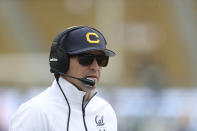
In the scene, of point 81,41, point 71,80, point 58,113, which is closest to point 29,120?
point 58,113

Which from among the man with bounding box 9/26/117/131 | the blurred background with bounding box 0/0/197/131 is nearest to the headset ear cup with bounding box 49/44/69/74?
the man with bounding box 9/26/117/131

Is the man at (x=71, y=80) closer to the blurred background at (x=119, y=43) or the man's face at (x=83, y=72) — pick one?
the man's face at (x=83, y=72)

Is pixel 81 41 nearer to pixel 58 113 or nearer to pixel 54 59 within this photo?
pixel 54 59

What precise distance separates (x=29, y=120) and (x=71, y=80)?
30 centimetres

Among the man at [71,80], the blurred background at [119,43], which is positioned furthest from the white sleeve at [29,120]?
the blurred background at [119,43]

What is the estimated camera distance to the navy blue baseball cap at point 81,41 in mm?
2367

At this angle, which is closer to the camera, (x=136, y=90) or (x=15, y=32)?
(x=136, y=90)

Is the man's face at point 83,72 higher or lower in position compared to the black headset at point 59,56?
lower

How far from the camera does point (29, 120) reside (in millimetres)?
2254

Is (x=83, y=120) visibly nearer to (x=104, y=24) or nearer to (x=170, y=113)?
(x=170, y=113)

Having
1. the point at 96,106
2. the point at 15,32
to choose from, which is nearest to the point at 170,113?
the point at 15,32

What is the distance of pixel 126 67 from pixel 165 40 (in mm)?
1190

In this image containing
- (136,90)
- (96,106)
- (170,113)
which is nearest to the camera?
(96,106)

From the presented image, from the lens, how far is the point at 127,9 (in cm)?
1272
